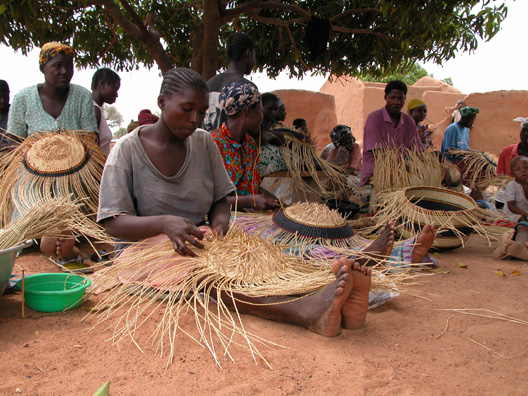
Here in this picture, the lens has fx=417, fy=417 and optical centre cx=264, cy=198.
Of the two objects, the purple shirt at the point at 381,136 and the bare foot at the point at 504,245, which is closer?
the bare foot at the point at 504,245

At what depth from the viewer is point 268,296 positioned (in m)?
1.73

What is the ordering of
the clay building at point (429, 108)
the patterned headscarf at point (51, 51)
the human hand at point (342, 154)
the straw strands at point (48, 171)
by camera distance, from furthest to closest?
the clay building at point (429, 108), the human hand at point (342, 154), the patterned headscarf at point (51, 51), the straw strands at point (48, 171)

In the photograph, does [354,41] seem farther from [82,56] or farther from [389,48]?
[82,56]

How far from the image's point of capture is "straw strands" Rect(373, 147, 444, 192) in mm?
3672

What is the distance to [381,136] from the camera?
3.99 m

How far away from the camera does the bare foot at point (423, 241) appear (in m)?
2.27

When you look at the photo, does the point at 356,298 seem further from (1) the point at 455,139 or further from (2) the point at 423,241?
(1) the point at 455,139

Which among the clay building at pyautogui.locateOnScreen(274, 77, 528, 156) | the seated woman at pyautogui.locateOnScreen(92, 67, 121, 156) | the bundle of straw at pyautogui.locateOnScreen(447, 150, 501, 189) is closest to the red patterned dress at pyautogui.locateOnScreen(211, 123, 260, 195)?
the seated woman at pyautogui.locateOnScreen(92, 67, 121, 156)

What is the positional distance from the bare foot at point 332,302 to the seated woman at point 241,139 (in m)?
1.01

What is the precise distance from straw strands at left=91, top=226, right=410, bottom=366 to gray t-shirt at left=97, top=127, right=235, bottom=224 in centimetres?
21

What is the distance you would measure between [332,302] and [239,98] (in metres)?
1.51

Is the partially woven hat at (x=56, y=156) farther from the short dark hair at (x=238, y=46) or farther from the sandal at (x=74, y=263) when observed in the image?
the short dark hair at (x=238, y=46)

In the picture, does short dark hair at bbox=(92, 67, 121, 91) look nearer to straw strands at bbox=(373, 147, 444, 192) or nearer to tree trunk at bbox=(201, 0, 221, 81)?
tree trunk at bbox=(201, 0, 221, 81)

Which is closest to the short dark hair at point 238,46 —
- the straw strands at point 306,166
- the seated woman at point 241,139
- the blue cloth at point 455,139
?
the straw strands at point 306,166
